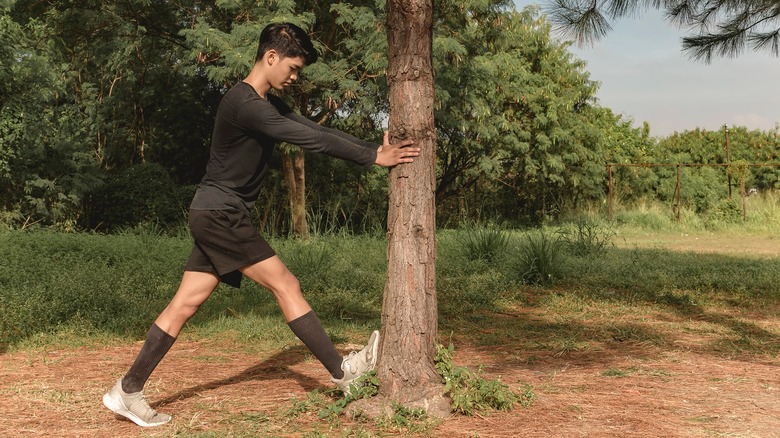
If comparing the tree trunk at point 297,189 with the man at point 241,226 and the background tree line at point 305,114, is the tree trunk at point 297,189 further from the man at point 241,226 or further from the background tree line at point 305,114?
the man at point 241,226

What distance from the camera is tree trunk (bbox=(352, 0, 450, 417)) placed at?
434cm

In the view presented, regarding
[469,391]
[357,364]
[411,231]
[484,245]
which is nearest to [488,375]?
[469,391]

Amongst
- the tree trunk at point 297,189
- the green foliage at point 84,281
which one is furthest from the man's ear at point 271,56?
the tree trunk at point 297,189

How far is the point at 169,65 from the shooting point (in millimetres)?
20125

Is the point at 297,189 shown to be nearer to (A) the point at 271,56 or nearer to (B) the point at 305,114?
(B) the point at 305,114

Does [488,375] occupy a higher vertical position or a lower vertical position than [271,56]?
lower

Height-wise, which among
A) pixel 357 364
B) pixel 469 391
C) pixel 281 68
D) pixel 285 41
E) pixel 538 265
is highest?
pixel 285 41

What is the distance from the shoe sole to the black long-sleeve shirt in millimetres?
1131

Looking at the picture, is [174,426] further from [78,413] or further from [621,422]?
[621,422]

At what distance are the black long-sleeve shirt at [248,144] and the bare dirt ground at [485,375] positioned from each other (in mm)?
1215

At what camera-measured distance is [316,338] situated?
435 centimetres

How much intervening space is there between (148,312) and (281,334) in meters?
1.52

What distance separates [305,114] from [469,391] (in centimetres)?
1273

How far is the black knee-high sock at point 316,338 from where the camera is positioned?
14.2 ft
